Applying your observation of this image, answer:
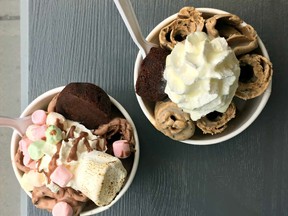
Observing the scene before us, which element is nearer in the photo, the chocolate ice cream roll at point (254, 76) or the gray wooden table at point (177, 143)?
the chocolate ice cream roll at point (254, 76)

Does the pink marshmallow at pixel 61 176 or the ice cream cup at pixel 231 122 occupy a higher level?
the ice cream cup at pixel 231 122

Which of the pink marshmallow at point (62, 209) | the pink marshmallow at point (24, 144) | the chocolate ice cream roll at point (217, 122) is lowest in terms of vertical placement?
the pink marshmallow at point (62, 209)

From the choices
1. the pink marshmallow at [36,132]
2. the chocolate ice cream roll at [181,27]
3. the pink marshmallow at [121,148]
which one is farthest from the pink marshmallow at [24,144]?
the chocolate ice cream roll at [181,27]

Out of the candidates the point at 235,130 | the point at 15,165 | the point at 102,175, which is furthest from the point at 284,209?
the point at 15,165

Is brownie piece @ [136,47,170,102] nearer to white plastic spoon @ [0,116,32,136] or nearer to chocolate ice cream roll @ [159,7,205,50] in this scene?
chocolate ice cream roll @ [159,7,205,50]

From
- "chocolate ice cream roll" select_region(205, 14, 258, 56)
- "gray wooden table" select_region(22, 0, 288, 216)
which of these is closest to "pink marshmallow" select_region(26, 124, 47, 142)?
"gray wooden table" select_region(22, 0, 288, 216)

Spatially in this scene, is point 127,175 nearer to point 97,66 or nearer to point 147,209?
point 147,209

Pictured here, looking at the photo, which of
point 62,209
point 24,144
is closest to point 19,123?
point 24,144

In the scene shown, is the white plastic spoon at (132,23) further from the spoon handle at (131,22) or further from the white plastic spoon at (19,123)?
the white plastic spoon at (19,123)
